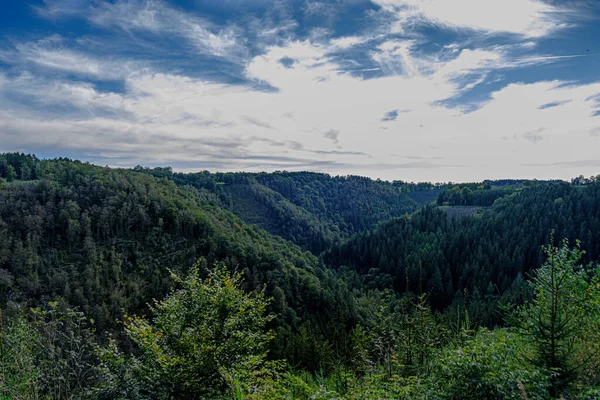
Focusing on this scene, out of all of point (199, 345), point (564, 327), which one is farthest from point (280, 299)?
point (564, 327)

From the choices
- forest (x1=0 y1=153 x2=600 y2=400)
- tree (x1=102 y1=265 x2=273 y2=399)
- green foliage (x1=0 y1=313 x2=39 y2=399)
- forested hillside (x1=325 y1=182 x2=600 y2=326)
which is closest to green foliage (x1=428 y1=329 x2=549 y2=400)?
forest (x1=0 y1=153 x2=600 y2=400)

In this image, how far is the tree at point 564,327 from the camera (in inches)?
236

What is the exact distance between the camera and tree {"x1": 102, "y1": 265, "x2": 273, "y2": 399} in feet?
29.8

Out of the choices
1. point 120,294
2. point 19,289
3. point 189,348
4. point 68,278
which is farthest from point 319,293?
point 189,348

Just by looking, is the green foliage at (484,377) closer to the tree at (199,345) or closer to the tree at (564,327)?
the tree at (564,327)

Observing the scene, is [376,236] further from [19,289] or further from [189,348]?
[189,348]

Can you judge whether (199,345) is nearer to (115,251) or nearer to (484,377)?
(484,377)

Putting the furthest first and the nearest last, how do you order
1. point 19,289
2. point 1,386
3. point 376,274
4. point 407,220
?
point 407,220, point 376,274, point 19,289, point 1,386

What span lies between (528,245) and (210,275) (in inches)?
4202

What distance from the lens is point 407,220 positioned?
132 meters

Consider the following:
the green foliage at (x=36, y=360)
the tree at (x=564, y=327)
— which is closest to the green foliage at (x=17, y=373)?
the green foliage at (x=36, y=360)

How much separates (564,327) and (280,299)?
5878 centimetres

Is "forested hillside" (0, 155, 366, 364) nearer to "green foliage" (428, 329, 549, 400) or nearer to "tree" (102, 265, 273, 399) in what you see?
"tree" (102, 265, 273, 399)

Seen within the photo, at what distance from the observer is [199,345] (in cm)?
970
